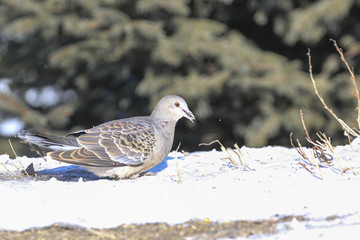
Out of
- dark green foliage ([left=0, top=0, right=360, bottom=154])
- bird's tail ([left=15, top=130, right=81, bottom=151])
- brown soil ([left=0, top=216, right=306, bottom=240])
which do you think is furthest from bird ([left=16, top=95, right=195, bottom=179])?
dark green foliage ([left=0, top=0, right=360, bottom=154])

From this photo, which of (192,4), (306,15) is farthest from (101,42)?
(306,15)

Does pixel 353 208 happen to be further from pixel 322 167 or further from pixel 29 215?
pixel 29 215

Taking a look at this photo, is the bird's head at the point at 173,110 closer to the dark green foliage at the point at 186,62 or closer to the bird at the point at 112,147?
the bird at the point at 112,147

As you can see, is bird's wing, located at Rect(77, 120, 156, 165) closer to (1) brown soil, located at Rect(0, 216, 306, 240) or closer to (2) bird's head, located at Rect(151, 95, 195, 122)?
(2) bird's head, located at Rect(151, 95, 195, 122)

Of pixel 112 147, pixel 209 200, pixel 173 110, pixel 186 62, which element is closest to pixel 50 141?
pixel 112 147

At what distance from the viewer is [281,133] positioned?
750 centimetres

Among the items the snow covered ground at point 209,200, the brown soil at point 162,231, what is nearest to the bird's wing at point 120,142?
the snow covered ground at point 209,200

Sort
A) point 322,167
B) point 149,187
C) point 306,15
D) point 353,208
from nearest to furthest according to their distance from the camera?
1. point 353,208
2. point 149,187
3. point 322,167
4. point 306,15

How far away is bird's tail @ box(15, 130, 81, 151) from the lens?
3766mm

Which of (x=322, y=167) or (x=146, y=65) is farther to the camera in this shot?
(x=146, y=65)

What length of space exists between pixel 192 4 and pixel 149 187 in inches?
187

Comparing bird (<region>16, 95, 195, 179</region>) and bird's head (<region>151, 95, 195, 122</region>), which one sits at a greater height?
bird's head (<region>151, 95, 195, 122</region>)

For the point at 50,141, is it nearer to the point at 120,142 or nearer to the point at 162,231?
the point at 120,142

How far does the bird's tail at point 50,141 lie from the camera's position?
3766mm
